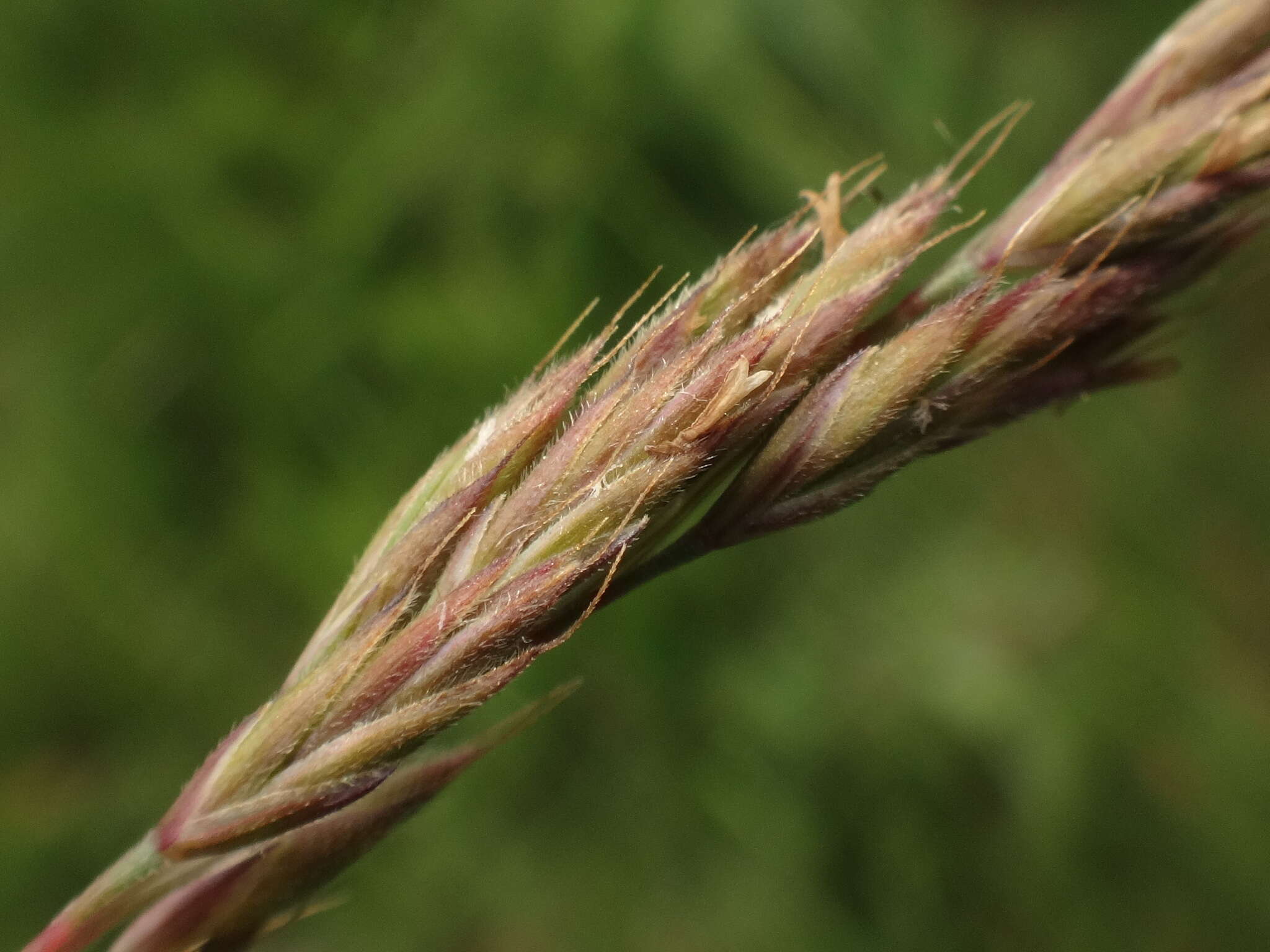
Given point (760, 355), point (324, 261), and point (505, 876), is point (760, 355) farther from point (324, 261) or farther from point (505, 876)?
point (505, 876)

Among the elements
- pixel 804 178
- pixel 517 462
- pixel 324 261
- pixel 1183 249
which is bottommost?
pixel 517 462

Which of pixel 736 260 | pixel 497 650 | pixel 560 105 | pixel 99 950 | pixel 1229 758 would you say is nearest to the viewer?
pixel 497 650

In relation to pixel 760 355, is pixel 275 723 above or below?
below

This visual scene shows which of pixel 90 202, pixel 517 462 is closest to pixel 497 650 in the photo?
pixel 517 462

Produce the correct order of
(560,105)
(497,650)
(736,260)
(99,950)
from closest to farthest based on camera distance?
(497,650) < (736,260) < (99,950) < (560,105)

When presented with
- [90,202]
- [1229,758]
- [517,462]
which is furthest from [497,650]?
[1229,758]

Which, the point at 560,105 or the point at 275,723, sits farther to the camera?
the point at 560,105
